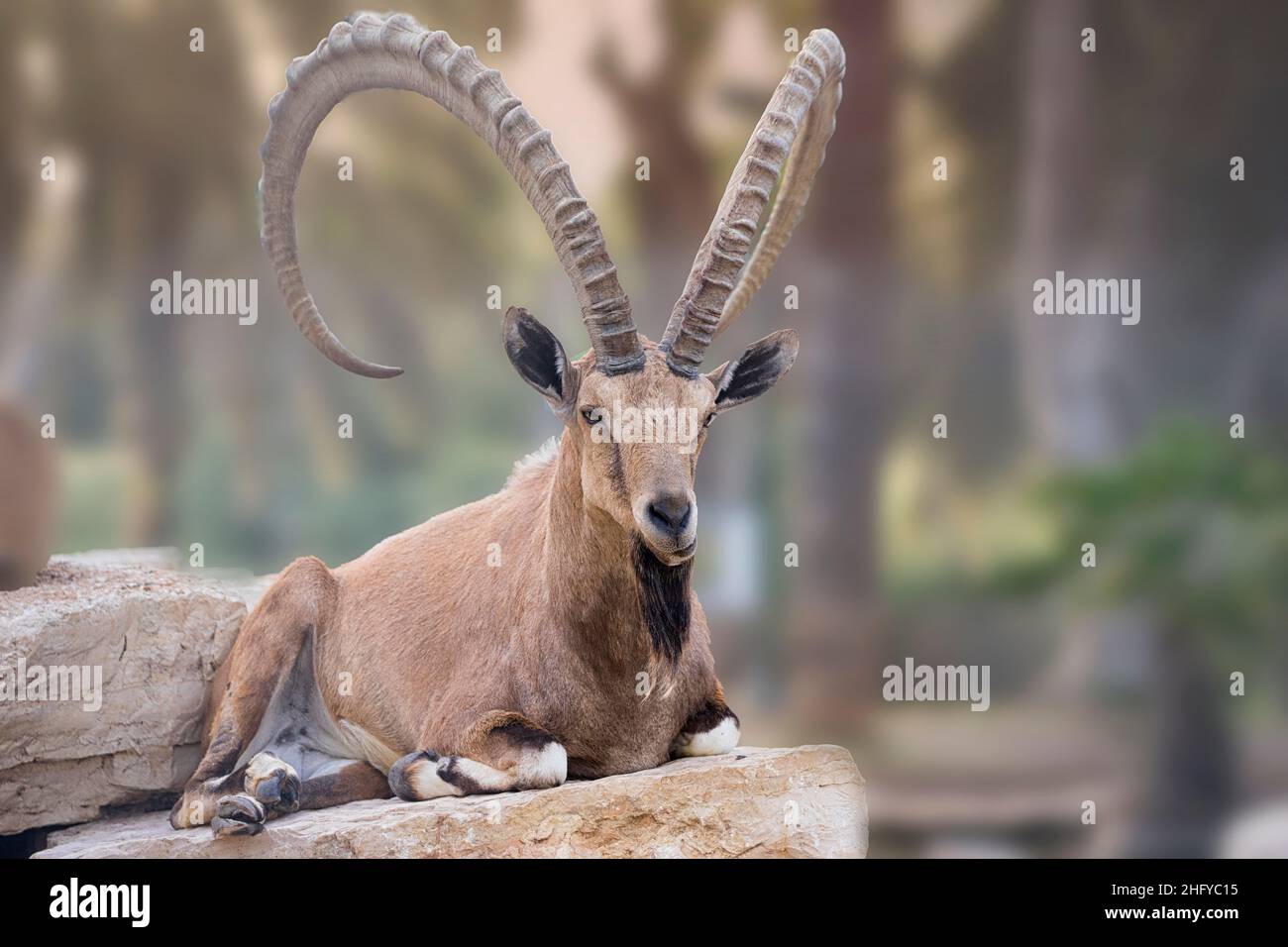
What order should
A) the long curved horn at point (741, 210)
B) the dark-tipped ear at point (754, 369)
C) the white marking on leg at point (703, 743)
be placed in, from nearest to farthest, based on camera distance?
the long curved horn at point (741, 210), the dark-tipped ear at point (754, 369), the white marking on leg at point (703, 743)

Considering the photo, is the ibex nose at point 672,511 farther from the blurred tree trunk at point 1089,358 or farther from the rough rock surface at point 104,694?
the blurred tree trunk at point 1089,358

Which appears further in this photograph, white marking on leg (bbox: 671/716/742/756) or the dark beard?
white marking on leg (bbox: 671/716/742/756)

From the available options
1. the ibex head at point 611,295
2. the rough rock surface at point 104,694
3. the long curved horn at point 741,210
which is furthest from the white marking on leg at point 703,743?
the rough rock surface at point 104,694

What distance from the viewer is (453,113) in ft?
18.5

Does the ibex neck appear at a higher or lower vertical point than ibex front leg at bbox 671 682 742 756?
higher

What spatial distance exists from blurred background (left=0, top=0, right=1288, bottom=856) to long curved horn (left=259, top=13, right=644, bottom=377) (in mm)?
1626

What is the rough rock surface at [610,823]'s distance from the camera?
518cm

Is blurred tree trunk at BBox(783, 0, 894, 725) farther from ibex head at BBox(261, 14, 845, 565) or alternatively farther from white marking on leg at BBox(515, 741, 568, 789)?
white marking on leg at BBox(515, 741, 568, 789)

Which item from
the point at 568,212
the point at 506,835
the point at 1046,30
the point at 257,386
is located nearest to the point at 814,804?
the point at 506,835

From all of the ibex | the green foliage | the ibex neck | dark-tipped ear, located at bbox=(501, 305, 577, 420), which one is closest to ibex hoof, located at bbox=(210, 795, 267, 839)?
the ibex

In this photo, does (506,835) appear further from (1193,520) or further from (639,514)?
(1193,520)

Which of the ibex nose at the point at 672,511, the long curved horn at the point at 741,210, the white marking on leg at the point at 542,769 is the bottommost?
the white marking on leg at the point at 542,769

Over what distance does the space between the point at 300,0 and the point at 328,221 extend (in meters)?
1.35

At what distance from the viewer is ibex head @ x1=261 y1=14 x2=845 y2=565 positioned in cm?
493
